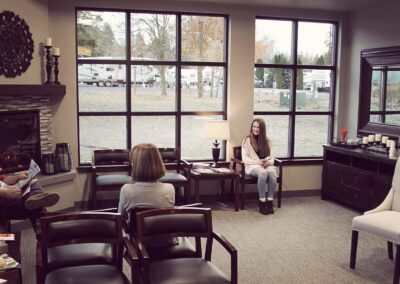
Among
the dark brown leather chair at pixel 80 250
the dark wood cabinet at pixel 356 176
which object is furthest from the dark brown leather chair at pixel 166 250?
the dark wood cabinet at pixel 356 176

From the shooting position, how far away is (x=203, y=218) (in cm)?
297

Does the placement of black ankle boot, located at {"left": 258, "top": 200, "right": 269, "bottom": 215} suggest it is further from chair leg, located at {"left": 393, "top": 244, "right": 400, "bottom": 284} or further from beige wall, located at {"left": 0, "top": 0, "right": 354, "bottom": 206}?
chair leg, located at {"left": 393, "top": 244, "right": 400, "bottom": 284}

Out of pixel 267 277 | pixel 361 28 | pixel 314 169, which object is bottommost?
pixel 267 277

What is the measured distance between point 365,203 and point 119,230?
145 inches

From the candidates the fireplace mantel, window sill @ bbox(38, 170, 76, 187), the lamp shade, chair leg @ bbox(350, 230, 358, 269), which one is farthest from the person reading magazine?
chair leg @ bbox(350, 230, 358, 269)

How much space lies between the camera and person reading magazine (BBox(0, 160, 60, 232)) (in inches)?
148

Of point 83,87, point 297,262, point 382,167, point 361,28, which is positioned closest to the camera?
point 297,262

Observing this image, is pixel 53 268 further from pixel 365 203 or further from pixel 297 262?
pixel 365 203

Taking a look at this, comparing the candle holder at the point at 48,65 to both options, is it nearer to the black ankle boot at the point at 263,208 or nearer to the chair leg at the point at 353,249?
the black ankle boot at the point at 263,208

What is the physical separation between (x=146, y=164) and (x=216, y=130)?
2.77 meters

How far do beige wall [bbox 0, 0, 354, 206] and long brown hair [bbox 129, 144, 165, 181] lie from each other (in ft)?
7.92

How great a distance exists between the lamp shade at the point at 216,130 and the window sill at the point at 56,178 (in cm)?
172

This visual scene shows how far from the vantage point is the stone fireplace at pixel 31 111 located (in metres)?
5.05

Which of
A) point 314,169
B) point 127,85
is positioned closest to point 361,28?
point 314,169
